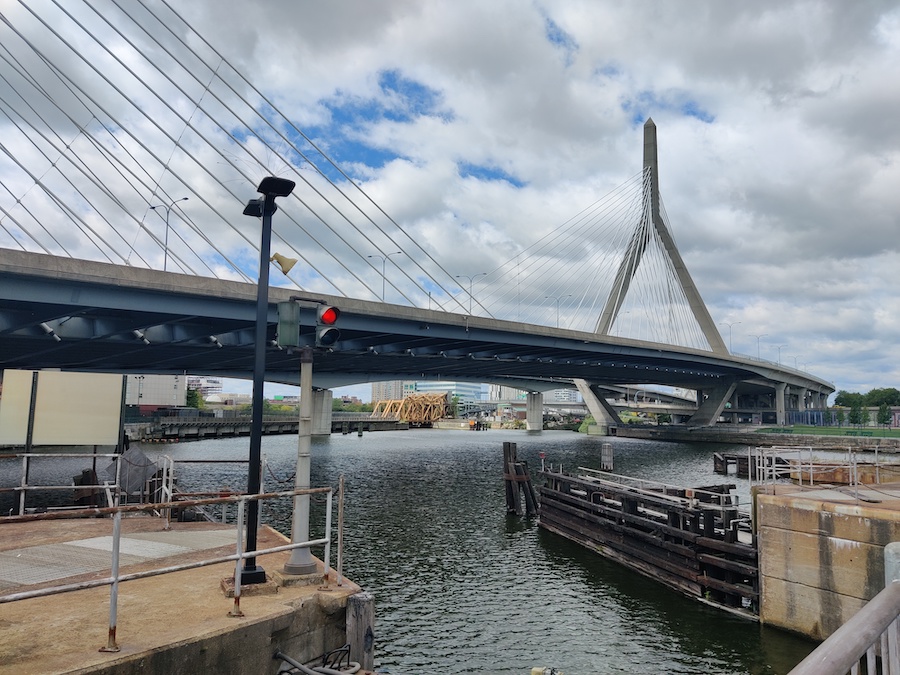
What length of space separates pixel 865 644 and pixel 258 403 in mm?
8508

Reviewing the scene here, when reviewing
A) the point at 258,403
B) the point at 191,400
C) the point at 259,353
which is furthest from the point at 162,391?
the point at 258,403

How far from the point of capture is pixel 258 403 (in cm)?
972

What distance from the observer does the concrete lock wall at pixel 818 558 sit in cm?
1157

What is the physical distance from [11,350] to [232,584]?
36.8m

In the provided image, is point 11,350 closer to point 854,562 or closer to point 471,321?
point 471,321

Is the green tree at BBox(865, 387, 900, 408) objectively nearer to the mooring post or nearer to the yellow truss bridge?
the yellow truss bridge

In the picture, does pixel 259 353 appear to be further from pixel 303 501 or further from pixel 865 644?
pixel 865 644

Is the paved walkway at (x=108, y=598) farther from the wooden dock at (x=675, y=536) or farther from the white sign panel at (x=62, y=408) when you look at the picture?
the white sign panel at (x=62, y=408)

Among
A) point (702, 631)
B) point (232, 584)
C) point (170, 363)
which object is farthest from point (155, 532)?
point (170, 363)

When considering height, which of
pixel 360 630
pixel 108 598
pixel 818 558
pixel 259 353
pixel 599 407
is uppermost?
pixel 259 353

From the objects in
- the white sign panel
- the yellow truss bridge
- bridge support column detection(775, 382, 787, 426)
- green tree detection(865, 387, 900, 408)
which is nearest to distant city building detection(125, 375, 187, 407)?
the yellow truss bridge

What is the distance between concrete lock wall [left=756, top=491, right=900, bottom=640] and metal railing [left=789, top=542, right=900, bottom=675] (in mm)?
9793

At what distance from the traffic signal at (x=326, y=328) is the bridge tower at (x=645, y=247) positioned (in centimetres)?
6514

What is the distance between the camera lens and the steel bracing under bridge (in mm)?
24797
